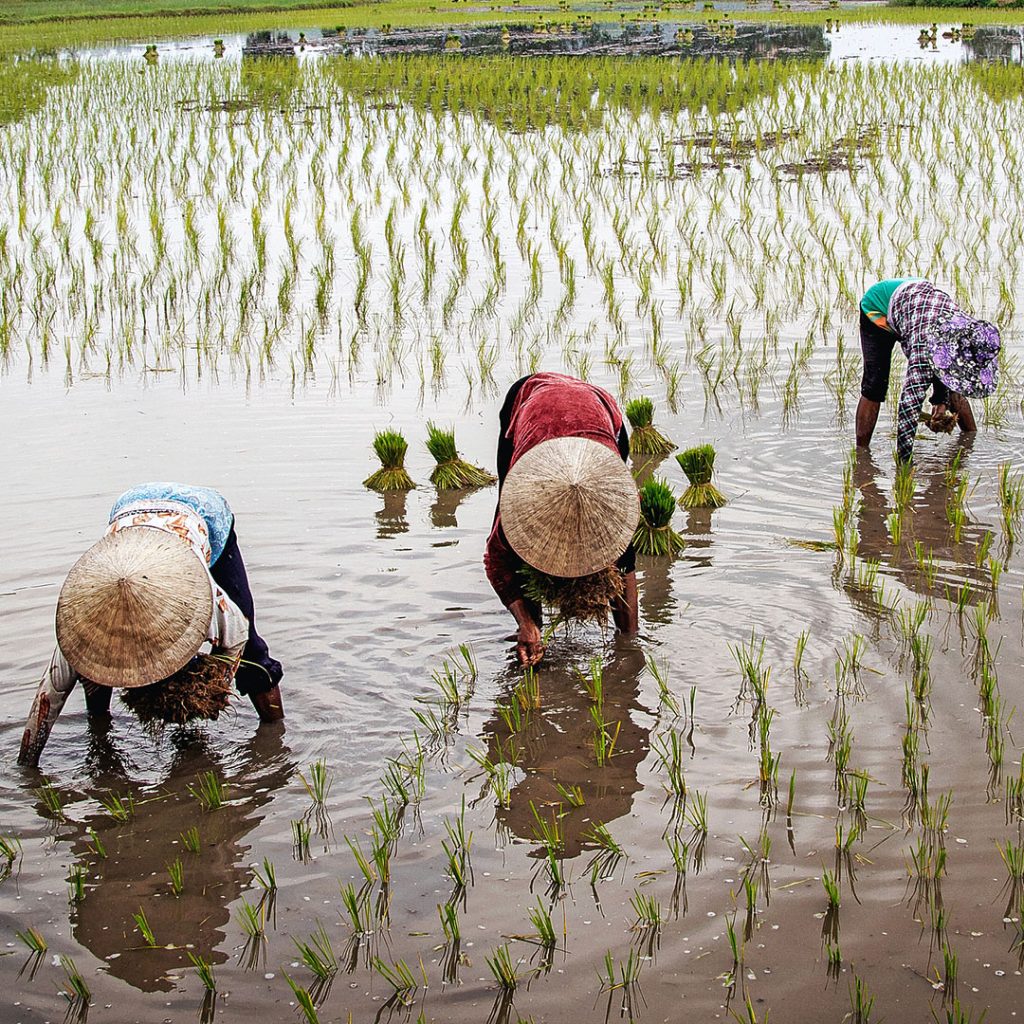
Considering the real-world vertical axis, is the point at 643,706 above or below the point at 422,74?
below

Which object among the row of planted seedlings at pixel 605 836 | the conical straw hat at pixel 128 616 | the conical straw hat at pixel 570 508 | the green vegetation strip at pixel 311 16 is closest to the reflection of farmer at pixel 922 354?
the row of planted seedlings at pixel 605 836

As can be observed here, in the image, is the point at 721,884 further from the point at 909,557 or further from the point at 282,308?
the point at 282,308

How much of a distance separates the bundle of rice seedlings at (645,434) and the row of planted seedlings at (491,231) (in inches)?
21.4

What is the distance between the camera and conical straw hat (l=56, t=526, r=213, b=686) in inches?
99.1

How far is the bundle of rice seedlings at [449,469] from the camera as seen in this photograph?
202 inches

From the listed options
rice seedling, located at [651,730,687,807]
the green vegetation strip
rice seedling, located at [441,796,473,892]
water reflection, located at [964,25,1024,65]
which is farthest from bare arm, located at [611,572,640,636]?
the green vegetation strip

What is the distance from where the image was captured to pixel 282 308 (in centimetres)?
722

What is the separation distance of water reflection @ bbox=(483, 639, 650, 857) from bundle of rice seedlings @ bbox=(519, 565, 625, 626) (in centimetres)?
35

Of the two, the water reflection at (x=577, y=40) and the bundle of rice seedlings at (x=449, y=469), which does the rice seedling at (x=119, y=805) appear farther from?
the water reflection at (x=577, y=40)

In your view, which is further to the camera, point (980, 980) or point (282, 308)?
point (282, 308)

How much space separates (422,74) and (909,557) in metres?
14.0

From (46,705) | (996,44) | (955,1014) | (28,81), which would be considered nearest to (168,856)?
(46,705)

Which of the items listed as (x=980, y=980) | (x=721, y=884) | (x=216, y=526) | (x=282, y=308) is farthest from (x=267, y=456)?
(x=980, y=980)

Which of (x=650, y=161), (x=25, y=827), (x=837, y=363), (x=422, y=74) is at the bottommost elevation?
(x=25, y=827)
